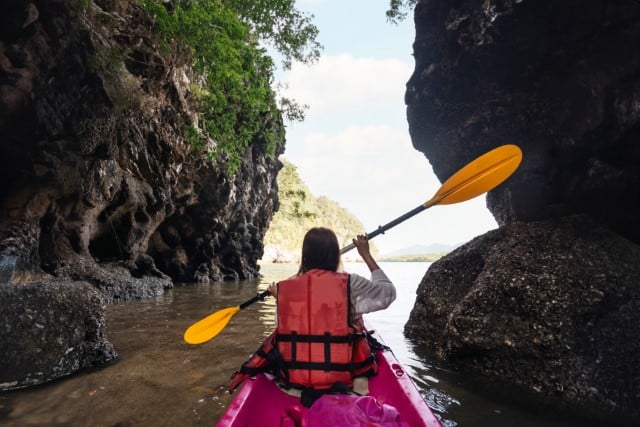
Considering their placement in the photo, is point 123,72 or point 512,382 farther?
point 123,72

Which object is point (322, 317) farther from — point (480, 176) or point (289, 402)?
point (480, 176)

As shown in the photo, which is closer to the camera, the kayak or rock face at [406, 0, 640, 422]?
the kayak

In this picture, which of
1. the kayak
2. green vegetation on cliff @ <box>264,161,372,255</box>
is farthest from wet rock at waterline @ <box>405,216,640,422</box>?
green vegetation on cliff @ <box>264,161,372,255</box>

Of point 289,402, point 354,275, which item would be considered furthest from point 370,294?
point 289,402

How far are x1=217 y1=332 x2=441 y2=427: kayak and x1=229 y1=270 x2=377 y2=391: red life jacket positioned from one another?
8.5 inches

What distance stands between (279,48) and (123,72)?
5.01 m

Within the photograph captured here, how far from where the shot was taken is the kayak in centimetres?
189

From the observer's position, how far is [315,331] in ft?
7.48

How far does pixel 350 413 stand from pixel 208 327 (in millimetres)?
2341

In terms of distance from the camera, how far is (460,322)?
4211 mm

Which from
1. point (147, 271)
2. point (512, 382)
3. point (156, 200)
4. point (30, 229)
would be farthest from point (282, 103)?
point (512, 382)

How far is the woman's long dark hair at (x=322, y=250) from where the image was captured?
2422 mm

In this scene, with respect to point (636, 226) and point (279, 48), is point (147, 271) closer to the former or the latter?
point (279, 48)

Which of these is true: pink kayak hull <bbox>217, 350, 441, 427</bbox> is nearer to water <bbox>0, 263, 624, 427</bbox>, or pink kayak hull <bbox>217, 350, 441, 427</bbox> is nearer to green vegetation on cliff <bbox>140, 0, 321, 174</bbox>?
water <bbox>0, 263, 624, 427</bbox>
